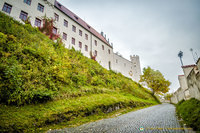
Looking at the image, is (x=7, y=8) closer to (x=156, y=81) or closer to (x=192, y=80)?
(x=192, y=80)

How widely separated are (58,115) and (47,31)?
46.2ft

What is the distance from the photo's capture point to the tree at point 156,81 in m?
26.8

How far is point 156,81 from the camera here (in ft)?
89.6

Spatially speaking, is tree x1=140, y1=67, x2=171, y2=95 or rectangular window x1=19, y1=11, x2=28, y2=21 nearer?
rectangular window x1=19, y1=11, x2=28, y2=21

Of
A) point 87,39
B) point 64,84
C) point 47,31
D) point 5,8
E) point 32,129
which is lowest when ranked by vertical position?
point 32,129

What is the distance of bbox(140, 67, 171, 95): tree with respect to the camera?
26.8 meters

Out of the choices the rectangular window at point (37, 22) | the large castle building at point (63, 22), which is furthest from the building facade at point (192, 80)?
the rectangular window at point (37, 22)

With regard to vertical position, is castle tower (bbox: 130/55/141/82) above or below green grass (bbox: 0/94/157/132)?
above

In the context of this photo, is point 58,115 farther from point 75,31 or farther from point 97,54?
point 97,54

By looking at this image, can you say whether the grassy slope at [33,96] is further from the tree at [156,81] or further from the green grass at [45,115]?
the tree at [156,81]

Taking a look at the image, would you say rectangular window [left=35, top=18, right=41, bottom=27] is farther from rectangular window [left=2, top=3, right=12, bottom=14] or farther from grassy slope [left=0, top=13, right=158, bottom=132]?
grassy slope [left=0, top=13, right=158, bottom=132]

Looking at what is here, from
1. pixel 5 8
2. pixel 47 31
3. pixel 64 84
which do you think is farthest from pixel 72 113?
pixel 5 8

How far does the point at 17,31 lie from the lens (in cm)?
938

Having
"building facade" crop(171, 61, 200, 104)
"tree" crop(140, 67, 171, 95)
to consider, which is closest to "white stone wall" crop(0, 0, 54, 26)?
"building facade" crop(171, 61, 200, 104)
